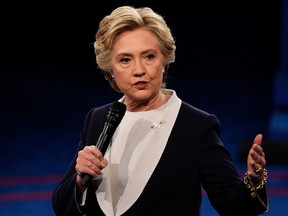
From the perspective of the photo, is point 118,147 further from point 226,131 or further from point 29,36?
point 29,36

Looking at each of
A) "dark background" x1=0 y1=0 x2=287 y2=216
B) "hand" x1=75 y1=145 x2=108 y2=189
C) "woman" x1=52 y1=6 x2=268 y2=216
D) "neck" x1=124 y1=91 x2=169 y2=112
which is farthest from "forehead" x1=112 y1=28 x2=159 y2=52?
"dark background" x1=0 y1=0 x2=287 y2=216

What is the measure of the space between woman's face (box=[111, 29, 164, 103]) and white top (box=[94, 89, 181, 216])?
0.25 feet

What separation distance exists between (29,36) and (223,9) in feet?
8.10

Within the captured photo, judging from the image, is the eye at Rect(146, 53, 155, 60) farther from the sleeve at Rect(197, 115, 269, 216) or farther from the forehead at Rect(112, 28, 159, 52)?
the sleeve at Rect(197, 115, 269, 216)

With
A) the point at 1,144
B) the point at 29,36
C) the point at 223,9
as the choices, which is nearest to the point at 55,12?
the point at 29,36

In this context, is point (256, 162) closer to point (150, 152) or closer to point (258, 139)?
point (258, 139)

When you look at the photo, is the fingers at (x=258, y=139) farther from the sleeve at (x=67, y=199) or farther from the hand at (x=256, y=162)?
the sleeve at (x=67, y=199)

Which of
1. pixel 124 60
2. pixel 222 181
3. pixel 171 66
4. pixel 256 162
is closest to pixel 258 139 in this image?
pixel 256 162

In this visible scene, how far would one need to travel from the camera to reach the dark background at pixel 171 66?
7137 millimetres

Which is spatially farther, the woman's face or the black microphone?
the woman's face

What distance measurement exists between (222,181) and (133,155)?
10.4 inches

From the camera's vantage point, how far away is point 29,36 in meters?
8.53

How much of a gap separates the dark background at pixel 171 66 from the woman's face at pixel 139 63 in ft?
16.2

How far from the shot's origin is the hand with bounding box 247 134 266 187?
5.00ft
